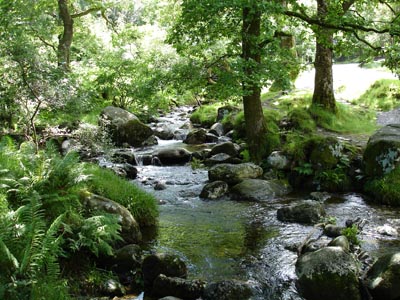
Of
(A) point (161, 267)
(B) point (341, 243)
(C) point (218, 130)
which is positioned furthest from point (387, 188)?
(C) point (218, 130)

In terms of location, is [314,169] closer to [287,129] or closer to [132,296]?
[287,129]

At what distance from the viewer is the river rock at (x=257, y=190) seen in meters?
10.1

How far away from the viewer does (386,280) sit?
5.27 meters

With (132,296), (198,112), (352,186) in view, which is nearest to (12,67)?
(132,296)

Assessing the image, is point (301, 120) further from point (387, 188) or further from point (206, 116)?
point (206, 116)

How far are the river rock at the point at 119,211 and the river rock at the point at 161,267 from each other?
42.5 inches

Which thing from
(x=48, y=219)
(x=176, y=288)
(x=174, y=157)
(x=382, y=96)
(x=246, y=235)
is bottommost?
(x=246, y=235)

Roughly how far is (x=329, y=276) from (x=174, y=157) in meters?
9.16

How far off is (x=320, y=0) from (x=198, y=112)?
30.8 feet

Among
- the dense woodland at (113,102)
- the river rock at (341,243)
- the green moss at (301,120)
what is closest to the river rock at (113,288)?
the dense woodland at (113,102)

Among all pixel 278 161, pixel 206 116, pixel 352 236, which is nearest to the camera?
pixel 352 236

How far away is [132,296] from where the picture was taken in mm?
5555

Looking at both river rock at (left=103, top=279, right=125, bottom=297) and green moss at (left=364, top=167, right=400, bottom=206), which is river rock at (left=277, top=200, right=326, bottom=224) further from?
river rock at (left=103, top=279, right=125, bottom=297)

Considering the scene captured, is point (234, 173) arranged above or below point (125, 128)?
below
